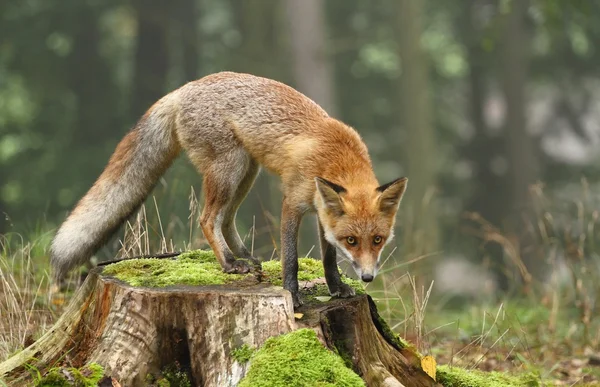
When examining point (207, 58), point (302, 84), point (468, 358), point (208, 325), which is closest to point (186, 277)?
point (208, 325)

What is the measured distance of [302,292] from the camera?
5633 mm

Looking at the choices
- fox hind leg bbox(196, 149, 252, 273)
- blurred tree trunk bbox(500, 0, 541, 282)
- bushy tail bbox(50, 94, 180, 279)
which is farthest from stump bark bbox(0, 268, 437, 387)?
blurred tree trunk bbox(500, 0, 541, 282)

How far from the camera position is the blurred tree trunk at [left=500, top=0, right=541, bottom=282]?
20531mm

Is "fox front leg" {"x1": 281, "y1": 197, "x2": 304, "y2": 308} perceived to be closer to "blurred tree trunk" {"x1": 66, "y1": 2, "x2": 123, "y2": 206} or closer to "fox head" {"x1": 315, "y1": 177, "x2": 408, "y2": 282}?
"fox head" {"x1": 315, "y1": 177, "x2": 408, "y2": 282}

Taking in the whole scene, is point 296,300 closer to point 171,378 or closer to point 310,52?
point 171,378

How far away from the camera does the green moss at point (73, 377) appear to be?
4527mm

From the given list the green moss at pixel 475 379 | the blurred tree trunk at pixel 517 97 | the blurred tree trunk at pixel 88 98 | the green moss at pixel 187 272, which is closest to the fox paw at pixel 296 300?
the green moss at pixel 187 272

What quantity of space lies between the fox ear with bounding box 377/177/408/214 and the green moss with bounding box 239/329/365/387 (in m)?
1.02

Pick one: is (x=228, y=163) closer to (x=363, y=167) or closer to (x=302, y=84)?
(x=363, y=167)

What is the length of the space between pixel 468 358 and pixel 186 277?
10.7ft

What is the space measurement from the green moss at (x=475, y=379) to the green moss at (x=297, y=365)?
115 centimetres

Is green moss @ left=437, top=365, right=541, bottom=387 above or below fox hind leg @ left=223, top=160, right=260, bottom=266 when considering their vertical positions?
below

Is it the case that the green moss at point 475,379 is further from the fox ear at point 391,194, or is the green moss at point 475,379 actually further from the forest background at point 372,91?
the forest background at point 372,91

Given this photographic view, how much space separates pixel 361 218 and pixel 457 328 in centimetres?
185
